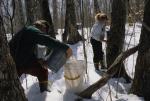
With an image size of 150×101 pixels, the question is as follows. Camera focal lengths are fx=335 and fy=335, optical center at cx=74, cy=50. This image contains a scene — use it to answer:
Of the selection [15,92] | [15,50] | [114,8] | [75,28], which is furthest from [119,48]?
[75,28]

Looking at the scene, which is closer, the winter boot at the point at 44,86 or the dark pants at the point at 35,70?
the dark pants at the point at 35,70

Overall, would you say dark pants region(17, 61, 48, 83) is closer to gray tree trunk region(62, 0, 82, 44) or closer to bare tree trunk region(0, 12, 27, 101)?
bare tree trunk region(0, 12, 27, 101)

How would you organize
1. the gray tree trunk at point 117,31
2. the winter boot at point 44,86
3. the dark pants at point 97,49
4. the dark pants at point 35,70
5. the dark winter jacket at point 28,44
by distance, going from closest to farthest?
1. the dark winter jacket at point 28,44
2. the dark pants at point 35,70
3. the winter boot at point 44,86
4. the gray tree trunk at point 117,31
5. the dark pants at point 97,49

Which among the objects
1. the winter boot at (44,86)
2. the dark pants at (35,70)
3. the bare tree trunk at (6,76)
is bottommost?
the winter boot at (44,86)

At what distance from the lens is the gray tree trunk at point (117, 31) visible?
628cm

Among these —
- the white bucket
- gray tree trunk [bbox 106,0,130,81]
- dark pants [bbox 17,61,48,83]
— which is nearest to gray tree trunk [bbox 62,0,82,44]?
gray tree trunk [bbox 106,0,130,81]

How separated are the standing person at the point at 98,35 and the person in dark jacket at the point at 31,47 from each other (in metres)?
2.20

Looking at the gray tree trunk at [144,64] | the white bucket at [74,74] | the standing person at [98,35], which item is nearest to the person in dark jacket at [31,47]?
the white bucket at [74,74]

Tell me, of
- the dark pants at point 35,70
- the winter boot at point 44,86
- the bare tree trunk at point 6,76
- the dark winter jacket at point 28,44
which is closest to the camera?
the bare tree trunk at point 6,76

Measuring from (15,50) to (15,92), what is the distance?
1.64 metres

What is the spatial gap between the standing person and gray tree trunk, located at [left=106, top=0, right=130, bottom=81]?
0.53m

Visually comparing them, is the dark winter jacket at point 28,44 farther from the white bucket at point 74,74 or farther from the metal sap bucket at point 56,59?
the white bucket at point 74,74

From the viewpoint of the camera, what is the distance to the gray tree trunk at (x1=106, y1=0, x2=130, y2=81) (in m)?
6.28

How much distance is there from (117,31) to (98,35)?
87 cm
